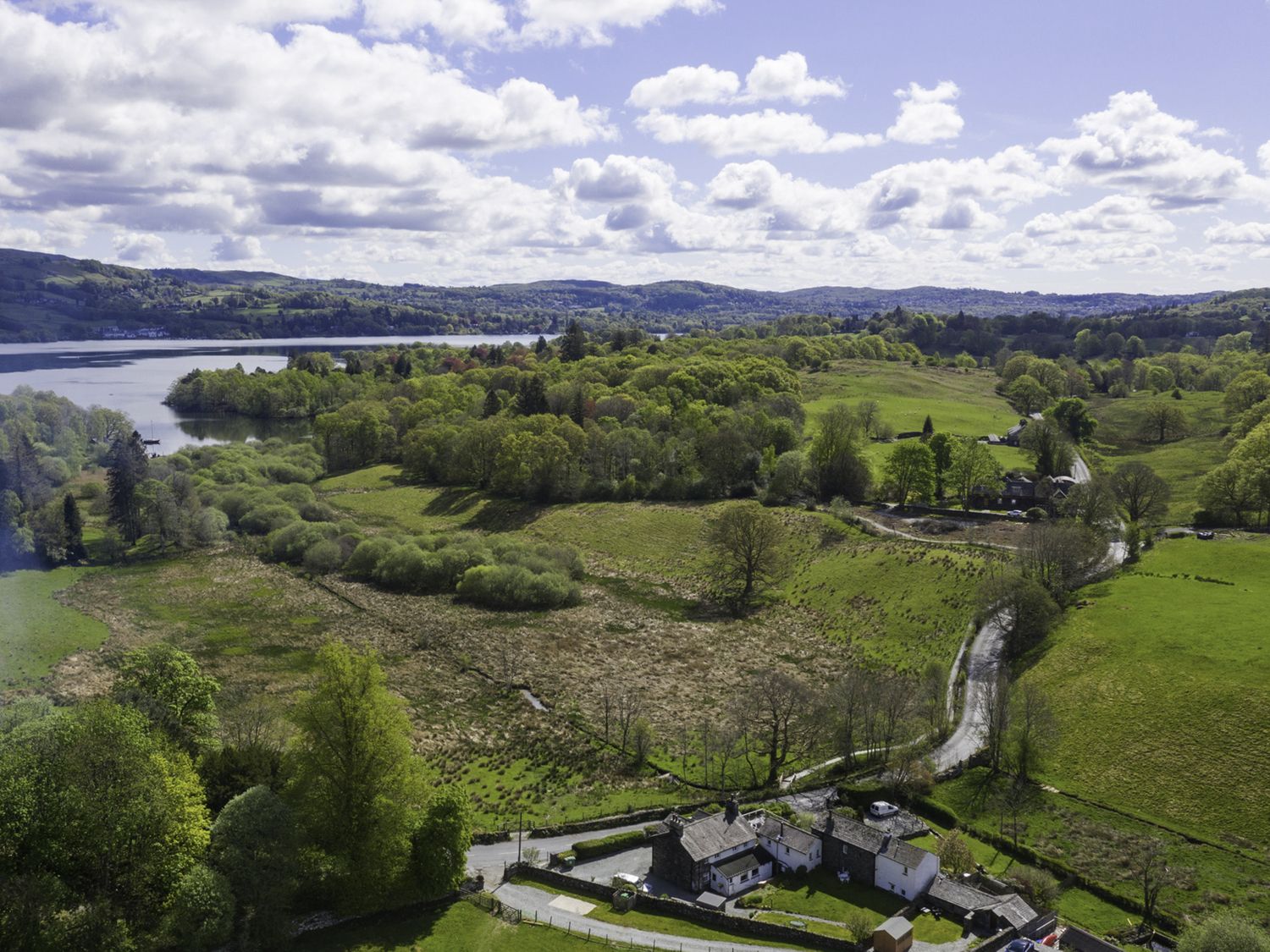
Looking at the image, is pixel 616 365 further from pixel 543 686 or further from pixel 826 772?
pixel 826 772

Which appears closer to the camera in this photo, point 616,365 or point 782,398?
point 782,398

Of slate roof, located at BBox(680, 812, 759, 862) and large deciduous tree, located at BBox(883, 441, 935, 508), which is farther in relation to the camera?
large deciduous tree, located at BBox(883, 441, 935, 508)

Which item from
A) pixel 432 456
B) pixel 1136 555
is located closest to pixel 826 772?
pixel 1136 555

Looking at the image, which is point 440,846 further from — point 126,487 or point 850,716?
point 126,487

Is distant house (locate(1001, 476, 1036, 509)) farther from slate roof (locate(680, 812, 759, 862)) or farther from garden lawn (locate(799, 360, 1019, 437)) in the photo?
slate roof (locate(680, 812, 759, 862))

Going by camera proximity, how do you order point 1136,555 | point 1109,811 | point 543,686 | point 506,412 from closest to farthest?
point 1109,811, point 543,686, point 1136,555, point 506,412

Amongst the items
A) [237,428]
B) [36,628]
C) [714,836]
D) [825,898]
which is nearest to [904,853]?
[825,898]

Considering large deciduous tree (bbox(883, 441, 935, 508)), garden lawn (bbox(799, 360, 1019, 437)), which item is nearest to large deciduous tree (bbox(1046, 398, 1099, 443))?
garden lawn (bbox(799, 360, 1019, 437))

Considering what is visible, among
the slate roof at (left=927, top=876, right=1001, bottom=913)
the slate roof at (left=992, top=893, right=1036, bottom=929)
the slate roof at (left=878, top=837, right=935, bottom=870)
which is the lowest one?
the slate roof at (left=927, top=876, right=1001, bottom=913)
